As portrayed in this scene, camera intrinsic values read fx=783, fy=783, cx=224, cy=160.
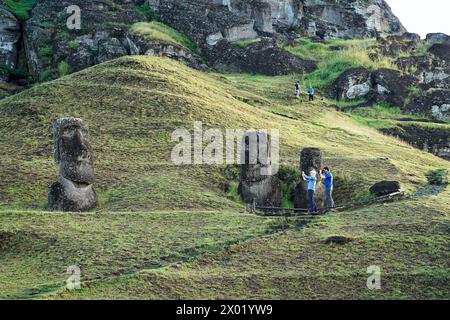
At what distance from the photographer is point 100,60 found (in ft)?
163

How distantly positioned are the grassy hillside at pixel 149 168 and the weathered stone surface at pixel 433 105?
664cm

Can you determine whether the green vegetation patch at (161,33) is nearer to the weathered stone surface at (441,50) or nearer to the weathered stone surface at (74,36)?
the weathered stone surface at (74,36)

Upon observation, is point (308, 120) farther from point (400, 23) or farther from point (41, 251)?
point (400, 23)

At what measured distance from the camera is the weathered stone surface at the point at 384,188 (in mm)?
25109

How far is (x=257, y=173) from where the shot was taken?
26469 millimetres

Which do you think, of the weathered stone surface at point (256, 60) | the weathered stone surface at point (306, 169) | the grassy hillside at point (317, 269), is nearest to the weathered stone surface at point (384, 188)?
the weathered stone surface at point (306, 169)

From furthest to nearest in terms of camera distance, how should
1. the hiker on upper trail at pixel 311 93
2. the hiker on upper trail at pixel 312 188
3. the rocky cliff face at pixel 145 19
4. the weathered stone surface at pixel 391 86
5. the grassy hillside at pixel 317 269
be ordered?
the rocky cliff face at pixel 145 19 < the weathered stone surface at pixel 391 86 < the hiker on upper trail at pixel 311 93 < the hiker on upper trail at pixel 312 188 < the grassy hillside at pixel 317 269

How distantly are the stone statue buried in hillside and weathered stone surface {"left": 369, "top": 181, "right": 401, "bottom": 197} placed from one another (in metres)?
9.03

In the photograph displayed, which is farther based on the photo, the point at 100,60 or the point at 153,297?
the point at 100,60

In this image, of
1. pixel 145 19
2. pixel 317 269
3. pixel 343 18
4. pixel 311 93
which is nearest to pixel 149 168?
pixel 317 269

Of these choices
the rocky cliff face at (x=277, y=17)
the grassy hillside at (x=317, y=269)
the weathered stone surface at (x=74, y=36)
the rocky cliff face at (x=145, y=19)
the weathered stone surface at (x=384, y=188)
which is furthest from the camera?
the rocky cliff face at (x=277, y=17)

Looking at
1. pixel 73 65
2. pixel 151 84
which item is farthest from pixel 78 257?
pixel 73 65

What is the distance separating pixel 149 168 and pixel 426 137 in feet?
65.0

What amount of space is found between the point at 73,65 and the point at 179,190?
25.7 metres
